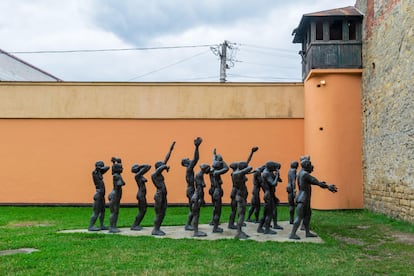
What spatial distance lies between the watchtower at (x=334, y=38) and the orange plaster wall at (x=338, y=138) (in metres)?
0.43

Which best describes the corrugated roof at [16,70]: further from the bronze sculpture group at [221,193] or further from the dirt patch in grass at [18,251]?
the dirt patch in grass at [18,251]

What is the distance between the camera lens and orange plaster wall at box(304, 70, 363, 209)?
1559cm

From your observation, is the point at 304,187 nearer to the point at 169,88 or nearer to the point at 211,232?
the point at 211,232

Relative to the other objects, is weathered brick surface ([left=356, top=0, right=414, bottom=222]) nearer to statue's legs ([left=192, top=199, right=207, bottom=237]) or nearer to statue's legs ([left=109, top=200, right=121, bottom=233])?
statue's legs ([left=192, top=199, right=207, bottom=237])

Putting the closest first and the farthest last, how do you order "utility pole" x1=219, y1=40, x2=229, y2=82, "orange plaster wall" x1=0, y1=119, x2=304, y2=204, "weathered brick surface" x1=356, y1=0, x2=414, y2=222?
"weathered brick surface" x1=356, y1=0, x2=414, y2=222
"orange plaster wall" x1=0, y1=119, x2=304, y2=204
"utility pole" x1=219, y1=40, x2=229, y2=82

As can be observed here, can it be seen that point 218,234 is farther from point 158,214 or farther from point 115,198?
point 115,198

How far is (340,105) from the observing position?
15.7 metres

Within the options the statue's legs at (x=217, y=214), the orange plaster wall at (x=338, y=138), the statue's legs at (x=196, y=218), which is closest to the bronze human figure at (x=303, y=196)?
the statue's legs at (x=217, y=214)

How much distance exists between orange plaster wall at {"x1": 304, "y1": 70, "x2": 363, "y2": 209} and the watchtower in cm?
43

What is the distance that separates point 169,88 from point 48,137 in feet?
17.5

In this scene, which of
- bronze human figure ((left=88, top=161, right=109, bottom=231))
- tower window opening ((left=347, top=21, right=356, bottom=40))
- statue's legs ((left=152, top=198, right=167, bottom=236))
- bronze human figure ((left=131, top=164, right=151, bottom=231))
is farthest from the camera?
tower window opening ((left=347, top=21, right=356, bottom=40))

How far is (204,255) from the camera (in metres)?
7.14

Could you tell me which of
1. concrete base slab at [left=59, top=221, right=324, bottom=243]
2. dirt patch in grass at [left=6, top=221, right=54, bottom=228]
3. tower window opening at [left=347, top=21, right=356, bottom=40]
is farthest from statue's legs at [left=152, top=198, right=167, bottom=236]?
tower window opening at [left=347, top=21, right=356, bottom=40]

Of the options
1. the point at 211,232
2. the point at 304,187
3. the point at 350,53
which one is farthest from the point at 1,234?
the point at 350,53
